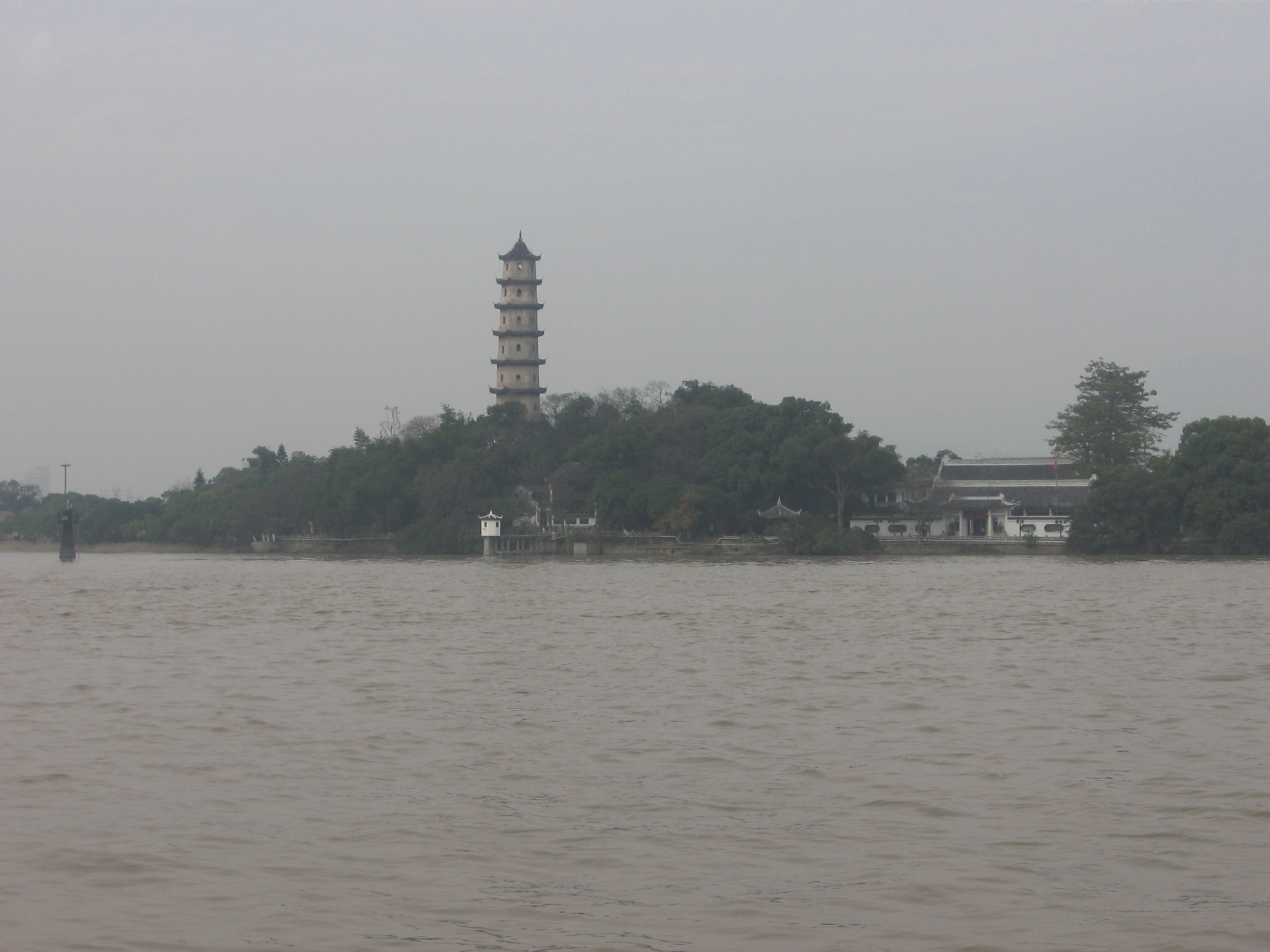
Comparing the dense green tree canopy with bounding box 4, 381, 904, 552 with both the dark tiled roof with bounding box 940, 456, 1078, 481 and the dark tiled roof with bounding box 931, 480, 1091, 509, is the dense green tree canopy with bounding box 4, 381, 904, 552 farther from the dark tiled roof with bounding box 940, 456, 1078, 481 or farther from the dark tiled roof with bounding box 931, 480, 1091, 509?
the dark tiled roof with bounding box 940, 456, 1078, 481

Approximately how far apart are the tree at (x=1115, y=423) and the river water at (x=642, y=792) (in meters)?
35.3

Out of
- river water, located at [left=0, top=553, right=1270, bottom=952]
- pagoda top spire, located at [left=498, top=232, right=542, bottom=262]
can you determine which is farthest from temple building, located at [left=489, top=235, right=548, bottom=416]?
river water, located at [left=0, top=553, right=1270, bottom=952]

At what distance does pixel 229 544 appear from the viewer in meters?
56.5

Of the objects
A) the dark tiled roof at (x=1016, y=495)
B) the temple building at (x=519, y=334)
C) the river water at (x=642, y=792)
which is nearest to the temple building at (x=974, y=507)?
the dark tiled roof at (x=1016, y=495)

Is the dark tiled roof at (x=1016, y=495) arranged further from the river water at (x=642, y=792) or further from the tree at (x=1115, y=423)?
the river water at (x=642, y=792)

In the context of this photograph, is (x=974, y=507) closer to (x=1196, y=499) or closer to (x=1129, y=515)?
(x=1129, y=515)

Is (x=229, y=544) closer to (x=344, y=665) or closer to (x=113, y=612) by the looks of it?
(x=113, y=612)

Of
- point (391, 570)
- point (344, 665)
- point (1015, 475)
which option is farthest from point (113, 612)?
point (1015, 475)

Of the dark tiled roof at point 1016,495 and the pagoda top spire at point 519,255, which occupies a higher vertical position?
the pagoda top spire at point 519,255

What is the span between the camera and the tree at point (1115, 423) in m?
48.0

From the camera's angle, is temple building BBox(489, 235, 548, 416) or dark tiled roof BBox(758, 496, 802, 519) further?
temple building BBox(489, 235, 548, 416)

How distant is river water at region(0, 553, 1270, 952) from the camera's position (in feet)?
15.0

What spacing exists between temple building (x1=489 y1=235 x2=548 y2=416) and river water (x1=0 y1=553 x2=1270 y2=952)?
4321cm

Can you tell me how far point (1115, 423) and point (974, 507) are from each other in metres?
7.94
